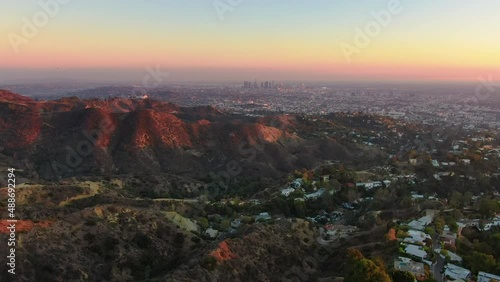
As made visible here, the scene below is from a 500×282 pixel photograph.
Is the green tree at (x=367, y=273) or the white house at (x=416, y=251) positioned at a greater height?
the green tree at (x=367, y=273)

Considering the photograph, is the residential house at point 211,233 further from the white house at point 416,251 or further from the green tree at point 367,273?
the white house at point 416,251

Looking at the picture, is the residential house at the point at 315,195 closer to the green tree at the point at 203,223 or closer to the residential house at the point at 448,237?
the green tree at the point at 203,223

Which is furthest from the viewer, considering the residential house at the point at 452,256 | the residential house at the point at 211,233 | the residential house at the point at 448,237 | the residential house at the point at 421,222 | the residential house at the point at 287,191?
the residential house at the point at 287,191

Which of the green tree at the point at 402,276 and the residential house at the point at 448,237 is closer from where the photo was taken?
the green tree at the point at 402,276

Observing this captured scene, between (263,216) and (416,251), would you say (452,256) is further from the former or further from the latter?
(263,216)

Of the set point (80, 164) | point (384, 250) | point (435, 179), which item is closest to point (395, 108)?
point (435, 179)

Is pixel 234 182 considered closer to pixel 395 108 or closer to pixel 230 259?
pixel 230 259

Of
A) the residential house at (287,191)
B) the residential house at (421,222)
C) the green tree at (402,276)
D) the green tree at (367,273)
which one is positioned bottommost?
the residential house at (287,191)

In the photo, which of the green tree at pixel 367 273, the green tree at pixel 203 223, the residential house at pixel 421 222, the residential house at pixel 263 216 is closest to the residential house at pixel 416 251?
the green tree at pixel 367 273

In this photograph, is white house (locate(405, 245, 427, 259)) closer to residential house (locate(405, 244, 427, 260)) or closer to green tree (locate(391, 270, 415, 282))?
residential house (locate(405, 244, 427, 260))

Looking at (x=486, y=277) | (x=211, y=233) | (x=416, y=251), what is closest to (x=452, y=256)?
(x=416, y=251)

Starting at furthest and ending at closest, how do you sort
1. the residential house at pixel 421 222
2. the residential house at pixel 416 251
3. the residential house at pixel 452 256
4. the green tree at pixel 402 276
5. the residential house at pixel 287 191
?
the residential house at pixel 287 191, the residential house at pixel 421 222, the residential house at pixel 452 256, the residential house at pixel 416 251, the green tree at pixel 402 276

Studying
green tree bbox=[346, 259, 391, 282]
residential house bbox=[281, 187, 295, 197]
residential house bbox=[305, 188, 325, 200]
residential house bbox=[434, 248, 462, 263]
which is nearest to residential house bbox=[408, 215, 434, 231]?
residential house bbox=[434, 248, 462, 263]
